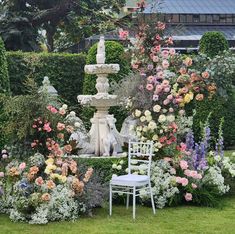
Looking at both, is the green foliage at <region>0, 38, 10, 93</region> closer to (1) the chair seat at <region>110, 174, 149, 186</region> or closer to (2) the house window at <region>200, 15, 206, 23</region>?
(1) the chair seat at <region>110, 174, 149, 186</region>

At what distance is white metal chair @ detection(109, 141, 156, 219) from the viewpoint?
7.21 meters

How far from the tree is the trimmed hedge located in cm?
685

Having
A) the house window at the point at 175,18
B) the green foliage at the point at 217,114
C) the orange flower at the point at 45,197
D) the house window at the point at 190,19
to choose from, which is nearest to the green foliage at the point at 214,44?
the green foliage at the point at 217,114

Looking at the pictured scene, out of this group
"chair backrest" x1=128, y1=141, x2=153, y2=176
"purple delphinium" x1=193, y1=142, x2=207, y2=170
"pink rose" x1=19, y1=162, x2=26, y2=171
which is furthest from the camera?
"purple delphinium" x1=193, y1=142, x2=207, y2=170

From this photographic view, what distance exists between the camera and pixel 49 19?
24062 millimetres

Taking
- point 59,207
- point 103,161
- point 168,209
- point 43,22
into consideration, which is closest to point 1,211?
point 59,207

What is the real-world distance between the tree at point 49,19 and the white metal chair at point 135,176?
13092mm

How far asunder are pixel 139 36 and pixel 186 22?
17765 mm

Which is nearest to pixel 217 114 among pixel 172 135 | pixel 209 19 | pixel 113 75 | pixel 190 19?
pixel 113 75

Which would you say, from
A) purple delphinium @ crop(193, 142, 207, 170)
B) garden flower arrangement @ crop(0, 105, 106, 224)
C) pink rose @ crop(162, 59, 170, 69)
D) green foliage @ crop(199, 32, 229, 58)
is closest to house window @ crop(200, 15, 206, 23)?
green foliage @ crop(199, 32, 229, 58)

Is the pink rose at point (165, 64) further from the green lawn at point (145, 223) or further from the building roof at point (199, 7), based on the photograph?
the building roof at point (199, 7)

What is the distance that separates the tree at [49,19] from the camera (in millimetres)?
20984

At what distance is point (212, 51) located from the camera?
49.0ft

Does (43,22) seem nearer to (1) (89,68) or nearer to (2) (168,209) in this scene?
(1) (89,68)
